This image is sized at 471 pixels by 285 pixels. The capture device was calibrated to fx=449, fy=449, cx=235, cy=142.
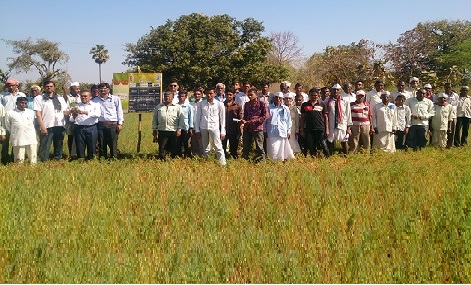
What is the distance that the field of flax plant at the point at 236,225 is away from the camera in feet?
10.8

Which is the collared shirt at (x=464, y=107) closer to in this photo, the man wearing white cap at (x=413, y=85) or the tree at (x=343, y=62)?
the man wearing white cap at (x=413, y=85)

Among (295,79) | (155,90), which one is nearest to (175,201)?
(155,90)

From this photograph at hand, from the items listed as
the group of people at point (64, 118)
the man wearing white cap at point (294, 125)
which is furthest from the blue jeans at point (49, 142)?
the man wearing white cap at point (294, 125)

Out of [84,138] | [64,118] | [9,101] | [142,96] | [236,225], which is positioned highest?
[142,96]

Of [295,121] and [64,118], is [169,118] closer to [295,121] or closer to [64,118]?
[64,118]

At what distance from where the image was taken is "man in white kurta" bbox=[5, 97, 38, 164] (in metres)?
7.63

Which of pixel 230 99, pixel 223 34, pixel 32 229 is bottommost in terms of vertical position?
pixel 32 229

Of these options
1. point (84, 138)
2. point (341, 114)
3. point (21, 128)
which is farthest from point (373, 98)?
point (21, 128)

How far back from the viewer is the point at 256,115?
8.25 metres

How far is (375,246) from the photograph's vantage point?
368 cm

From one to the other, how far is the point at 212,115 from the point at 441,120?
5448 millimetres

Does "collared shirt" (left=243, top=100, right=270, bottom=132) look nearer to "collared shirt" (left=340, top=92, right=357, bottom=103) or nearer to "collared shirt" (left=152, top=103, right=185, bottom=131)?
"collared shirt" (left=152, top=103, right=185, bottom=131)

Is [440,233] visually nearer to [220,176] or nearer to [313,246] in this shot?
[313,246]

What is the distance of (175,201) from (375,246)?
7.32ft
